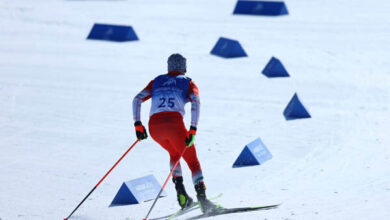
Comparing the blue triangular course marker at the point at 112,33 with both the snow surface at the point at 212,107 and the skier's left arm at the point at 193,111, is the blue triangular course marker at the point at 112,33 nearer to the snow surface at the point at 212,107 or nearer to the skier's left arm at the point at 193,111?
the snow surface at the point at 212,107

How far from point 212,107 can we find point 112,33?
25.2 ft

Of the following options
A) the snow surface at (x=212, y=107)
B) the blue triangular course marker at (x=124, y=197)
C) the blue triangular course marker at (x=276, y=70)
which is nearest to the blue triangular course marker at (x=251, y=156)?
the snow surface at (x=212, y=107)

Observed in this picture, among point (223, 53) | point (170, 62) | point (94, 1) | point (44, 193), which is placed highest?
point (170, 62)

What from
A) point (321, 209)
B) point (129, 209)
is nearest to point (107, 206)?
point (129, 209)

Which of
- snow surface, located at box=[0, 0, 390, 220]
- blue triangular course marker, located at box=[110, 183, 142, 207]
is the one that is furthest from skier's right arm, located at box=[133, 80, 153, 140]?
snow surface, located at box=[0, 0, 390, 220]

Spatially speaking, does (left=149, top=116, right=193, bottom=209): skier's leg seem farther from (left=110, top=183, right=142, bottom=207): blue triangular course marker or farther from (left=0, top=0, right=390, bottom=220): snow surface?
(left=110, top=183, right=142, bottom=207): blue triangular course marker

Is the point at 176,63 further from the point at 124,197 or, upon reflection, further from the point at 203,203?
the point at 124,197

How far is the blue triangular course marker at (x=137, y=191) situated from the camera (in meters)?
8.82

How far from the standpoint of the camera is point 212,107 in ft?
45.9

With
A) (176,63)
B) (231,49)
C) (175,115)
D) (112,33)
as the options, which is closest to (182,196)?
(175,115)

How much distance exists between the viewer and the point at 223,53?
18281 mm

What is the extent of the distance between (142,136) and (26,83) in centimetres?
840

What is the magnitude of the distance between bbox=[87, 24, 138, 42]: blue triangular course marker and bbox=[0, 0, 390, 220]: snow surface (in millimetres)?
409

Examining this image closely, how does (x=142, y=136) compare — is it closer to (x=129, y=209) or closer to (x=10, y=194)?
(x=129, y=209)
